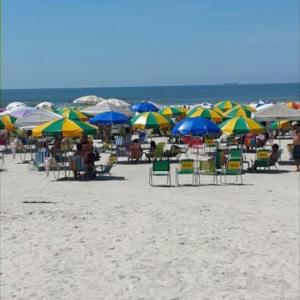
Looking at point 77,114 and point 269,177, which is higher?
point 77,114

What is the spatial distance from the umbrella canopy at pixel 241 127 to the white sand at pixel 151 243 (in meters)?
3.27

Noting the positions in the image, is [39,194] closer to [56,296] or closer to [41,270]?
[41,270]

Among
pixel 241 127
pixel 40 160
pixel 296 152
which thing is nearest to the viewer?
pixel 296 152

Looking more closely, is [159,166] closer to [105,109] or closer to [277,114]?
[277,114]

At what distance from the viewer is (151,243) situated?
28.3ft

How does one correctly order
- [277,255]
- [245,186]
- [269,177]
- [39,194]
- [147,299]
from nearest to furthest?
[147,299] < [277,255] < [39,194] < [245,186] < [269,177]

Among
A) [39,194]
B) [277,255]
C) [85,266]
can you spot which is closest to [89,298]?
[85,266]

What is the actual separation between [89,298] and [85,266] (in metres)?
1.13

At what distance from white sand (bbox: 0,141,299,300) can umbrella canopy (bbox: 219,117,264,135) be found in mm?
3272

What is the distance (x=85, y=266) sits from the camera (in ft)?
24.8

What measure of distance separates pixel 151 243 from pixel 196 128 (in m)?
8.87

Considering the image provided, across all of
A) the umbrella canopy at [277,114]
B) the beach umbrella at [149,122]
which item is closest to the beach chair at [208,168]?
the umbrella canopy at [277,114]

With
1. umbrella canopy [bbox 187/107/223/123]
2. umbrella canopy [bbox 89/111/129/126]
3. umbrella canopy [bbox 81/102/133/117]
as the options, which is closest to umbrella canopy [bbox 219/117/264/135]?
umbrella canopy [bbox 89/111/129/126]

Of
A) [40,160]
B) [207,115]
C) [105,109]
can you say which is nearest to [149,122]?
[40,160]
